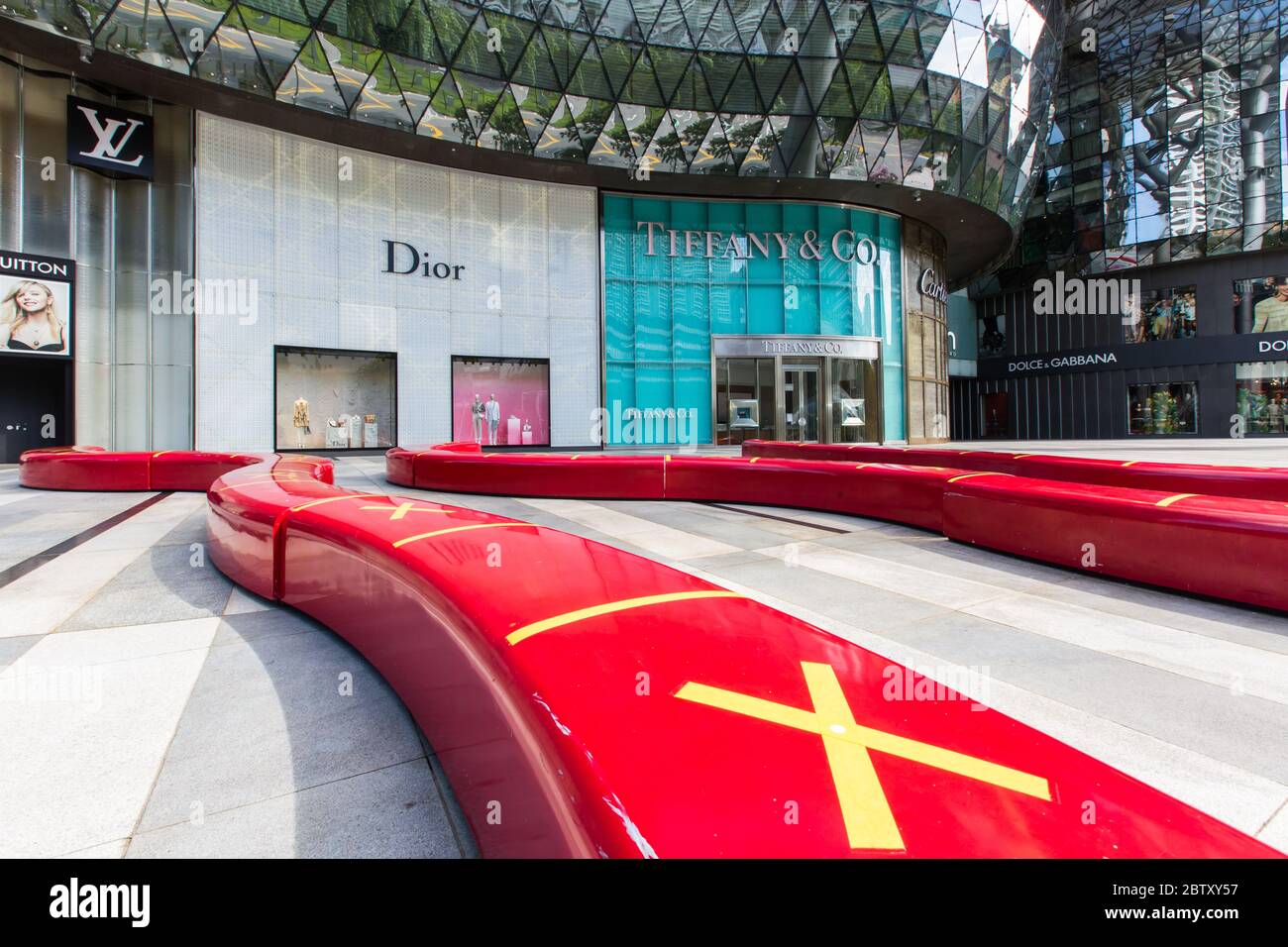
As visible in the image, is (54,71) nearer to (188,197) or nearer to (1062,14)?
(188,197)

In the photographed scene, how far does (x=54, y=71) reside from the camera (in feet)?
57.0

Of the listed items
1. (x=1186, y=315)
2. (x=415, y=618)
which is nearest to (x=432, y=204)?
(x=415, y=618)

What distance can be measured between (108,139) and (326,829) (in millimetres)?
23493

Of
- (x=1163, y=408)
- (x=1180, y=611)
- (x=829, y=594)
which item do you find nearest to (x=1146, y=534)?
(x=1180, y=611)

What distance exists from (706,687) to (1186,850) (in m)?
1.05

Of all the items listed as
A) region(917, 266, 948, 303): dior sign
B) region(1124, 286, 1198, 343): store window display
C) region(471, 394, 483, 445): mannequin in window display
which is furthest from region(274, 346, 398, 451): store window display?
region(1124, 286, 1198, 343): store window display

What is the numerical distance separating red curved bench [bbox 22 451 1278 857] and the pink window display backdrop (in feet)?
66.1

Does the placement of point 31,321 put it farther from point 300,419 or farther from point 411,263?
point 411,263

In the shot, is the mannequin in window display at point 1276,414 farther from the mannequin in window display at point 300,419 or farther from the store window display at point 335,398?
the mannequin in window display at point 300,419

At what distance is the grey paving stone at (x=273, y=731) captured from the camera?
2262 millimetres

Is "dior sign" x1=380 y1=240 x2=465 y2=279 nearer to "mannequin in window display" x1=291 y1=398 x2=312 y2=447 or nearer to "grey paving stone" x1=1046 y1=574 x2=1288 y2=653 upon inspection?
"mannequin in window display" x1=291 y1=398 x2=312 y2=447

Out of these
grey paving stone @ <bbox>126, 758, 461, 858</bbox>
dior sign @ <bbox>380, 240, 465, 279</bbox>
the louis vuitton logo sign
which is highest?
the louis vuitton logo sign

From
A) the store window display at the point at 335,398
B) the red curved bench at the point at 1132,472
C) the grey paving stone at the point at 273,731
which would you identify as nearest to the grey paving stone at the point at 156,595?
the grey paving stone at the point at 273,731

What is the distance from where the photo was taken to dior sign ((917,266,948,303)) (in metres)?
28.0
